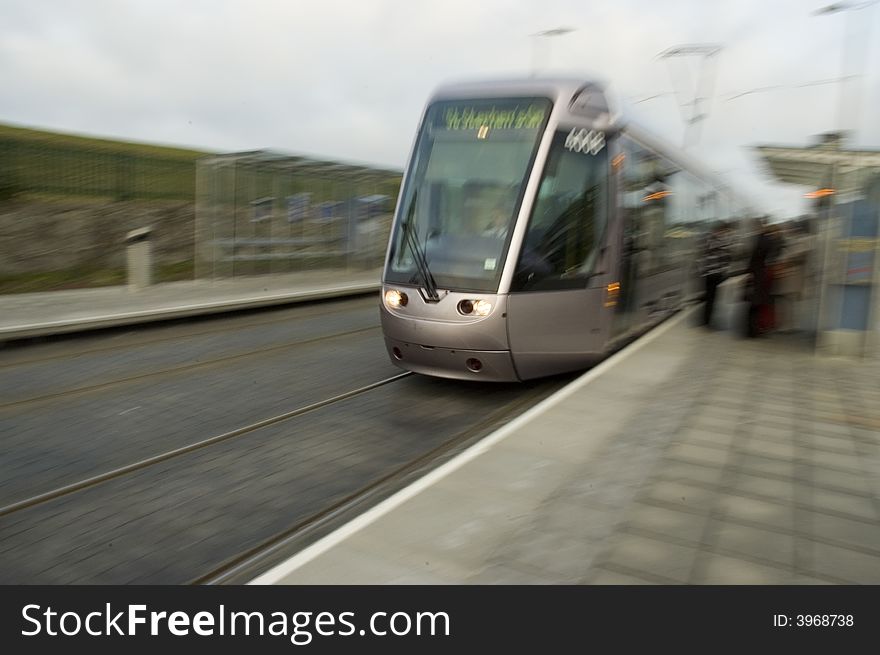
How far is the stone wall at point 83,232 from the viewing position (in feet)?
52.6

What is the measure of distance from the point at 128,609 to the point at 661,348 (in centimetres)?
761

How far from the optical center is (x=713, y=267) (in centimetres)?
1166

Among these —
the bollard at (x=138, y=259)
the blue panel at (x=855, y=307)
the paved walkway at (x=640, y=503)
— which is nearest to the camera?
the paved walkway at (x=640, y=503)

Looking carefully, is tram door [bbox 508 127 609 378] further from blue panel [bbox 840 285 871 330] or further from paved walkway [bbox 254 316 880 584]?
blue panel [bbox 840 285 871 330]

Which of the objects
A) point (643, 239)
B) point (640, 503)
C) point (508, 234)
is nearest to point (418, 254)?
point (508, 234)

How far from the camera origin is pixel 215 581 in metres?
3.57

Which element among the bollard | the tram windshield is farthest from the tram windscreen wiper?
the bollard

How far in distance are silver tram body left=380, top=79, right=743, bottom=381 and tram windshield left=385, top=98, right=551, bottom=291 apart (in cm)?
1

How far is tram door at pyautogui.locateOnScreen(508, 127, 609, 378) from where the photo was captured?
6770 millimetres

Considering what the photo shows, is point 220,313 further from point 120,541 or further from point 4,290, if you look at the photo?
point 120,541

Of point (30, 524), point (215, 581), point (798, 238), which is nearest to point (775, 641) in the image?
point (215, 581)

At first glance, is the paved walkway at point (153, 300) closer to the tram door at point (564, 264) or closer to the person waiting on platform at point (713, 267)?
the tram door at point (564, 264)

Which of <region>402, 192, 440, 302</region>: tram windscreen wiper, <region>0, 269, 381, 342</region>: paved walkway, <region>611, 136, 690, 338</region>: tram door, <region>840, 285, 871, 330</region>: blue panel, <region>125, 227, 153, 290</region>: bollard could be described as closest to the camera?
<region>402, 192, 440, 302</region>: tram windscreen wiper

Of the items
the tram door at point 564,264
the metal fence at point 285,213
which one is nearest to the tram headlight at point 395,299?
the tram door at point 564,264
